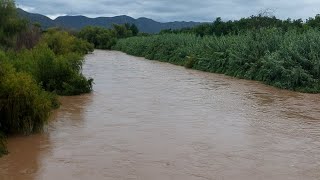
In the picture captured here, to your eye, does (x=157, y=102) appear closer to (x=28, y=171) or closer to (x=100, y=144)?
(x=100, y=144)

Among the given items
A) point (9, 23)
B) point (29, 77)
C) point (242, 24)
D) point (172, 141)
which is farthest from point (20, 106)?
point (242, 24)

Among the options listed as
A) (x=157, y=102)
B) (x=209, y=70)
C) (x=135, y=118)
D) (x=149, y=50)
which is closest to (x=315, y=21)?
(x=209, y=70)

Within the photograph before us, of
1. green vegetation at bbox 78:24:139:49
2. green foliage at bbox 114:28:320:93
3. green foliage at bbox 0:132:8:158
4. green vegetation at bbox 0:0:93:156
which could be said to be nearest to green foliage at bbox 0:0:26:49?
green vegetation at bbox 0:0:93:156

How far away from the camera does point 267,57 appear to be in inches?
893

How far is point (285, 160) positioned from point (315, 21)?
113ft

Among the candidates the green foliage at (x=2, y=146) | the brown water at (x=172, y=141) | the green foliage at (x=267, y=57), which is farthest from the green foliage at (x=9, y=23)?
the green foliage at (x=2, y=146)

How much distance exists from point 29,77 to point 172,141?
3.82m

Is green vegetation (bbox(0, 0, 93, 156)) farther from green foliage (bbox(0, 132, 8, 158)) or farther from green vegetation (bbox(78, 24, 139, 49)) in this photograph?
green vegetation (bbox(78, 24, 139, 49))

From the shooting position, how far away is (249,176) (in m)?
7.93

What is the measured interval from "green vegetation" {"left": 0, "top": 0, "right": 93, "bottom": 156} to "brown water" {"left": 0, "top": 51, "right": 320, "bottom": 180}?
48 cm

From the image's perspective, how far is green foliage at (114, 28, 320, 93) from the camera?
67.9 ft

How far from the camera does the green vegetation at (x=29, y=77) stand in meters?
10.3

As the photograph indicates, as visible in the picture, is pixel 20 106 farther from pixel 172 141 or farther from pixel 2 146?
pixel 172 141

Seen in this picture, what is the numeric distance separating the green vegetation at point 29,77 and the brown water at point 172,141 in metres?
0.48
